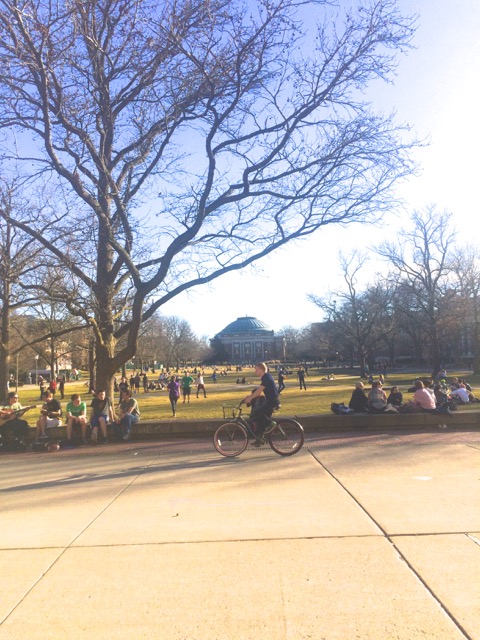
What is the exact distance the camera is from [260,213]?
49.9ft

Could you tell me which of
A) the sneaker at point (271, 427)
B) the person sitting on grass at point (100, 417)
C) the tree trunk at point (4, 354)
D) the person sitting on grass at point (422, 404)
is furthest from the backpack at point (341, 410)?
the tree trunk at point (4, 354)

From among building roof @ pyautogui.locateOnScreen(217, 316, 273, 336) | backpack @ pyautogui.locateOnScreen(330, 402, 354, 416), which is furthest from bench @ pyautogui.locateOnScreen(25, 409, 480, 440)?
building roof @ pyautogui.locateOnScreen(217, 316, 273, 336)

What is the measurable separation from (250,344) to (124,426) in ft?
482

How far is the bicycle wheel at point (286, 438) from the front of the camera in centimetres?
904

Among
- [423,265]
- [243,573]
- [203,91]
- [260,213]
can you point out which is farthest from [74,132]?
[423,265]

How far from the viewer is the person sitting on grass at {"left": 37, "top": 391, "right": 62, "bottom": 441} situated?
38.4 feet

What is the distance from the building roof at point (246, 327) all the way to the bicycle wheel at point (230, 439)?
500ft

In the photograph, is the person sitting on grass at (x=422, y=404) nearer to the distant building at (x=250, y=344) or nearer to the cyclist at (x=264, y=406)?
the cyclist at (x=264, y=406)

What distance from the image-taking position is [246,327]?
166 m

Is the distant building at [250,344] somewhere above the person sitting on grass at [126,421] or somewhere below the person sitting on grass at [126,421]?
above

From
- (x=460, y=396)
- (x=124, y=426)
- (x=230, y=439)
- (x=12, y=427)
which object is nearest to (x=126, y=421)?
(x=124, y=426)

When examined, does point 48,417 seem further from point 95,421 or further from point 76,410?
point 95,421

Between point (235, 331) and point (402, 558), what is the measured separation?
15925cm

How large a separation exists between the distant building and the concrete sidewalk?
144 m
